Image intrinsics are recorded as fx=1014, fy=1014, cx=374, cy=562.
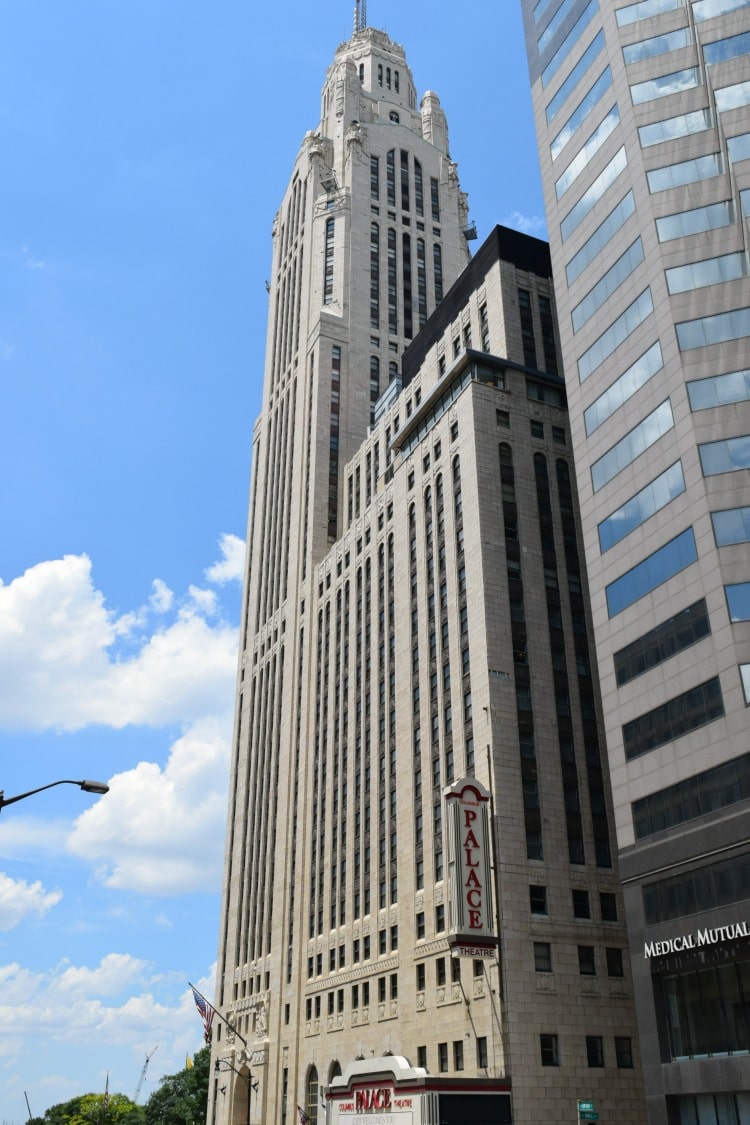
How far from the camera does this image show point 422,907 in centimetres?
6309

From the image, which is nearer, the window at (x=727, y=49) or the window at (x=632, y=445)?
the window at (x=632, y=445)

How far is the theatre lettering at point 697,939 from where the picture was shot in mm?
39688

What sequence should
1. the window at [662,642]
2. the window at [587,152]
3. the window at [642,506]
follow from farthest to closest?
1. the window at [587,152]
2. the window at [642,506]
3. the window at [662,642]

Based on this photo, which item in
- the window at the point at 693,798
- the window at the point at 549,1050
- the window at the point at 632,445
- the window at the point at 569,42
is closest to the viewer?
the window at the point at 693,798

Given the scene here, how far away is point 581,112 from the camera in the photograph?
60.6 meters

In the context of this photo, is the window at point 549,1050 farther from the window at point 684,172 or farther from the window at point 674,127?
the window at point 674,127

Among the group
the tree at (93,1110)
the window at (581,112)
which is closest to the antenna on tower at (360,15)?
the window at (581,112)

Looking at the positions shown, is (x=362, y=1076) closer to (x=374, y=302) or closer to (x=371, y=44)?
(x=374, y=302)

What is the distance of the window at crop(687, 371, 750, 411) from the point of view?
46594 mm

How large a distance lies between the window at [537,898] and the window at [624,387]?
25725 mm

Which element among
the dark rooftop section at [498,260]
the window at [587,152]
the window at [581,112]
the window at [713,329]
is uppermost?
the dark rooftop section at [498,260]

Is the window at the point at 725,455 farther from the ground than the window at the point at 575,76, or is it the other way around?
the window at the point at 575,76

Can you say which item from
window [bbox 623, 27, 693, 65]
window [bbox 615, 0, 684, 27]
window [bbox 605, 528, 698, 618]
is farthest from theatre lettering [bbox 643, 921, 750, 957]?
window [bbox 615, 0, 684, 27]

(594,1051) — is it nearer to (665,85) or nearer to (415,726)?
(415,726)
